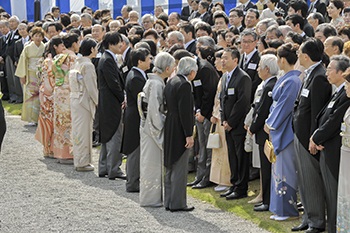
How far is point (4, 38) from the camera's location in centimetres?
1750

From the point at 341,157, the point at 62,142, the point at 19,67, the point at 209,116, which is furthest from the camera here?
the point at 19,67

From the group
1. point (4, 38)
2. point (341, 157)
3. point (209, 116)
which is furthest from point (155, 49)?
point (4, 38)

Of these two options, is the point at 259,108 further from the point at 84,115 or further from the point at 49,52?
the point at 49,52

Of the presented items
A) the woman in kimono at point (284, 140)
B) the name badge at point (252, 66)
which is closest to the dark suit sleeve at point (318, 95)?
the woman in kimono at point (284, 140)

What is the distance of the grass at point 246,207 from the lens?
7.79 meters

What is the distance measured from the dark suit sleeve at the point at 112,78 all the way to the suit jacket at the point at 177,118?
1.83m

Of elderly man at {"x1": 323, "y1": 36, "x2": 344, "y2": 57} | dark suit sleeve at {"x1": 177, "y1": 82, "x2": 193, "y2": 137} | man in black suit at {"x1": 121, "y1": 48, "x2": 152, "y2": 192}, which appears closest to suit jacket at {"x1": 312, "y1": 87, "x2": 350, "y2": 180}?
elderly man at {"x1": 323, "y1": 36, "x2": 344, "y2": 57}

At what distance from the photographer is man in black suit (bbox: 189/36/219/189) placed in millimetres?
9609

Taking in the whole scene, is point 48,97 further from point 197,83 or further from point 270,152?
point 270,152

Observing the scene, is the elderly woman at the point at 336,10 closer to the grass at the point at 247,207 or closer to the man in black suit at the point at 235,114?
the man in black suit at the point at 235,114

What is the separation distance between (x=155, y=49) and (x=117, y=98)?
1.03 metres

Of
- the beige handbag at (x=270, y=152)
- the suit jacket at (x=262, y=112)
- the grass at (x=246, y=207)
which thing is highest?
the suit jacket at (x=262, y=112)

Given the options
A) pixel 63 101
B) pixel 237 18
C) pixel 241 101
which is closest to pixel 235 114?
pixel 241 101

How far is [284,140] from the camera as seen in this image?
26.2 feet
